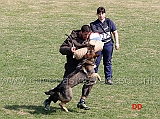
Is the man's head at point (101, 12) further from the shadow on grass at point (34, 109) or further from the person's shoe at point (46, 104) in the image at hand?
the person's shoe at point (46, 104)

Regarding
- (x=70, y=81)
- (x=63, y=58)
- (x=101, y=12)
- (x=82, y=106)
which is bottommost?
(x=82, y=106)

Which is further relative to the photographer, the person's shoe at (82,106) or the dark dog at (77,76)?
the person's shoe at (82,106)

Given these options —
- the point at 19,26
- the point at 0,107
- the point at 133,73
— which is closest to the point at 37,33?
the point at 19,26

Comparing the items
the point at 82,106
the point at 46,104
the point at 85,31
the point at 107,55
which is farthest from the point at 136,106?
the point at 107,55

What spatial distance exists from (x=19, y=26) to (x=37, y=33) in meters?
1.47

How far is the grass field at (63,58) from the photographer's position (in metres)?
10.1

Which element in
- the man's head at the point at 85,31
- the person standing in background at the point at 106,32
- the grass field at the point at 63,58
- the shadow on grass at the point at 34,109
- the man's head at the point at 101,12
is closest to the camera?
the man's head at the point at 85,31

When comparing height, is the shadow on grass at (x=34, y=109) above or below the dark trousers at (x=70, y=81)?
below

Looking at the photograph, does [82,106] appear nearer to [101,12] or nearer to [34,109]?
[34,109]

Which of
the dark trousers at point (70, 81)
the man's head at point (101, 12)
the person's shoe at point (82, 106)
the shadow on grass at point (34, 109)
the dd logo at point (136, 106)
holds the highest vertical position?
the man's head at point (101, 12)

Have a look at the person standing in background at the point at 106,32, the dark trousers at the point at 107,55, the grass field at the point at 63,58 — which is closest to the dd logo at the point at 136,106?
the grass field at the point at 63,58

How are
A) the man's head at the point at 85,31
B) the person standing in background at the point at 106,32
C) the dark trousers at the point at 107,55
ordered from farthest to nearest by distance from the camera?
the dark trousers at the point at 107,55 < the person standing in background at the point at 106,32 < the man's head at the point at 85,31

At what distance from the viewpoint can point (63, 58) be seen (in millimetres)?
14938

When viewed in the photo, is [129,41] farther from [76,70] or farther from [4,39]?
[76,70]
